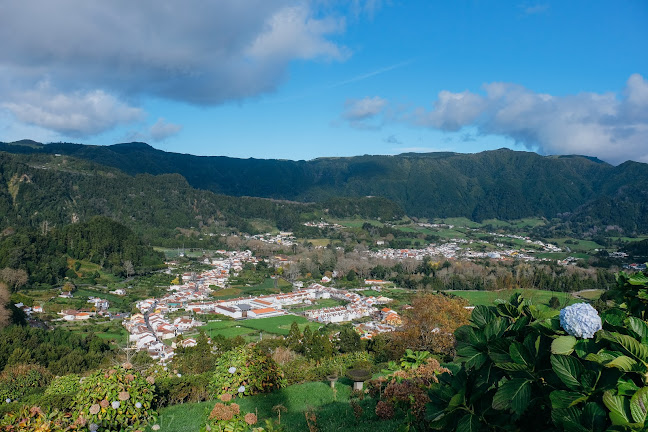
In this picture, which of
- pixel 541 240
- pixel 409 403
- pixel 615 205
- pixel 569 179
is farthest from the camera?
pixel 569 179

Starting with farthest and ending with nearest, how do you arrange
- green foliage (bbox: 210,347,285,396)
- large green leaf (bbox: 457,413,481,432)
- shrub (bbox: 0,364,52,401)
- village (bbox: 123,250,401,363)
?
village (bbox: 123,250,401,363), shrub (bbox: 0,364,52,401), green foliage (bbox: 210,347,285,396), large green leaf (bbox: 457,413,481,432)

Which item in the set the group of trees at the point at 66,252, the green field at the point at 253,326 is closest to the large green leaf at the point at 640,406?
the green field at the point at 253,326

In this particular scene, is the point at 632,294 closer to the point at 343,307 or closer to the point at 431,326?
the point at 431,326

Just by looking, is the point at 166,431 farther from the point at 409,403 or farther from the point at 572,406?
the point at 572,406

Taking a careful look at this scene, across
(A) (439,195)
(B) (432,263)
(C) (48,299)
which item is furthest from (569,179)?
(C) (48,299)

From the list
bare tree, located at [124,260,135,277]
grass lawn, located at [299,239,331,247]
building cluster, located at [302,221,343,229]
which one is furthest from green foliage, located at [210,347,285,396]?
building cluster, located at [302,221,343,229]

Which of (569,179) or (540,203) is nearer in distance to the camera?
(540,203)

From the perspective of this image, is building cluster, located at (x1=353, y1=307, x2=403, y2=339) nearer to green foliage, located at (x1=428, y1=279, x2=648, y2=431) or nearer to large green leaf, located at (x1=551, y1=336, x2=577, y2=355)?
green foliage, located at (x1=428, y1=279, x2=648, y2=431)
